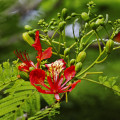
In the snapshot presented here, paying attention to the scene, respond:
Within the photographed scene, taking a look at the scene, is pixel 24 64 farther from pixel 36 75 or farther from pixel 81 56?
pixel 81 56

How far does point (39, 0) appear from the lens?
3.17 metres

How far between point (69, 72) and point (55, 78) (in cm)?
8

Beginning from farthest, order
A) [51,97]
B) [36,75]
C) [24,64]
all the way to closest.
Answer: [51,97] → [24,64] → [36,75]

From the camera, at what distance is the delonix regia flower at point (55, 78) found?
4.04 ft

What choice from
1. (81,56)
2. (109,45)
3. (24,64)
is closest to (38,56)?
(24,64)

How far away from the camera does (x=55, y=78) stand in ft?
4.25

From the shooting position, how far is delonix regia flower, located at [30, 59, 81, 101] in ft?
4.04

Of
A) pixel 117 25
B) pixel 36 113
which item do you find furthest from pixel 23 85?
pixel 117 25

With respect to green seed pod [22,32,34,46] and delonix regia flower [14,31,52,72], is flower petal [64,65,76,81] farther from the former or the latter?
green seed pod [22,32,34,46]

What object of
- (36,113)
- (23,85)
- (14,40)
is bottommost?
(36,113)

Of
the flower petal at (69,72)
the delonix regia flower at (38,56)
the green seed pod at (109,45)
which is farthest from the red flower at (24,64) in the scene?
the green seed pod at (109,45)

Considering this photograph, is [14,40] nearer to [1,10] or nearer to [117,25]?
[1,10]

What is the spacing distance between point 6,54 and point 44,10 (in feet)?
2.26

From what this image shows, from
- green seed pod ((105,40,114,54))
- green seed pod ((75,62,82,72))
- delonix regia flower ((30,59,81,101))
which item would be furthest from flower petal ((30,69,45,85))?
green seed pod ((105,40,114,54))
